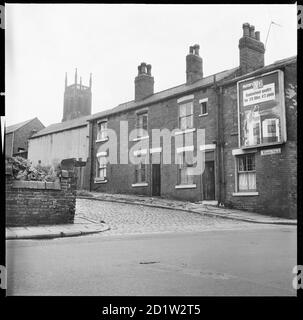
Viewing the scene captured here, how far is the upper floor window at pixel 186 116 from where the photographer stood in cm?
2005

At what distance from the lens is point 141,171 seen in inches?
888

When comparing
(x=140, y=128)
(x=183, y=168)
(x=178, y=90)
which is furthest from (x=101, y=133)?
(x=183, y=168)

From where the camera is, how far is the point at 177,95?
20703 mm

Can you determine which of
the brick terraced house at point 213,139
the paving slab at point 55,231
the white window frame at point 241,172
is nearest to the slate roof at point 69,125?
the brick terraced house at point 213,139

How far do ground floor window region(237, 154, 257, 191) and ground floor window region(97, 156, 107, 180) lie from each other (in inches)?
402

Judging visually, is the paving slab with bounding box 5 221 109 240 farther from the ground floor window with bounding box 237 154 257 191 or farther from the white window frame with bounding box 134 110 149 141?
the white window frame with bounding box 134 110 149 141

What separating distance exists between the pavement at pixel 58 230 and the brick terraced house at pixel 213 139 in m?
6.62

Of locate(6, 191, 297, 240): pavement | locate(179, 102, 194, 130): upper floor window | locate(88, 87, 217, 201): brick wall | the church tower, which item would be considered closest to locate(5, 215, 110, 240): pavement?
locate(6, 191, 297, 240): pavement

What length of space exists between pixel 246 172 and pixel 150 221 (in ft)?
20.4

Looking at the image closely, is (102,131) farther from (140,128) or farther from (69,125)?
(69,125)

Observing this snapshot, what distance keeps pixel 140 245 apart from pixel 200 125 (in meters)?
13.0

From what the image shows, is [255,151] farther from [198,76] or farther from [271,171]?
[198,76]

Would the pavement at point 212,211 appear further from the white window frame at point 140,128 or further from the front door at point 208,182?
the white window frame at point 140,128

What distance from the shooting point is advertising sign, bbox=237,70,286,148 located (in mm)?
15031
